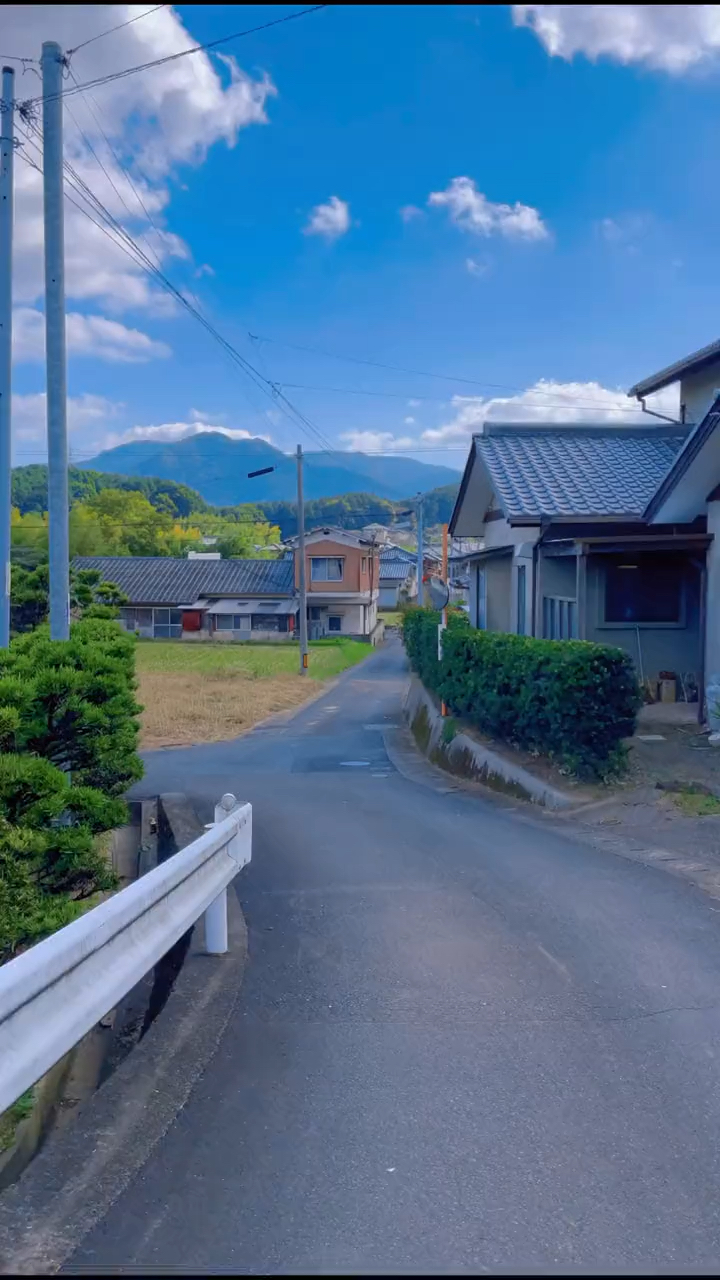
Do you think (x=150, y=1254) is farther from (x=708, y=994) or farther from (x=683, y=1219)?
(x=708, y=994)

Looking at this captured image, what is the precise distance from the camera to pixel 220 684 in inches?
1204

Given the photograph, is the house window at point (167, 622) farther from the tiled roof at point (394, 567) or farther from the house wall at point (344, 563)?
the tiled roof at point (394, 567)

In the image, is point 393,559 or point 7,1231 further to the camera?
point 393,559

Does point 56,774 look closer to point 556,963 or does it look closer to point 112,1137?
point 112,1137

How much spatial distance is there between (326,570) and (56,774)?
53328mm

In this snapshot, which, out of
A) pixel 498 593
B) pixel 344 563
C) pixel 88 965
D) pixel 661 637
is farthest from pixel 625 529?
pixel 344 563

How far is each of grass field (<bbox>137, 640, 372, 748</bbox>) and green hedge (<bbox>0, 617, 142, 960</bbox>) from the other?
37.7ft

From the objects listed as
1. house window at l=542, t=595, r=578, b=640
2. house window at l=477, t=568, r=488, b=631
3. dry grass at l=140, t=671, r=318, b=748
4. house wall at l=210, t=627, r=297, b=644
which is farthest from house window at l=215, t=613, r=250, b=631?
house window at l=542, t=595, r=578, b=640

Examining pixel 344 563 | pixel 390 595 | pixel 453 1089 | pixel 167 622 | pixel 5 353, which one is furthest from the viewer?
pixel 390 595

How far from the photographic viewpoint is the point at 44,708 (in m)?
5.54

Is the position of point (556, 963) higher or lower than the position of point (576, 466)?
lower

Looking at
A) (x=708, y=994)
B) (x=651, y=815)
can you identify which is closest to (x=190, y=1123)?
(x=708, y=994)

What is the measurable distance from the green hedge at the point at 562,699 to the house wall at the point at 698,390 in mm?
6968

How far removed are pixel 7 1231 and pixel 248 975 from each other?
221 cm
